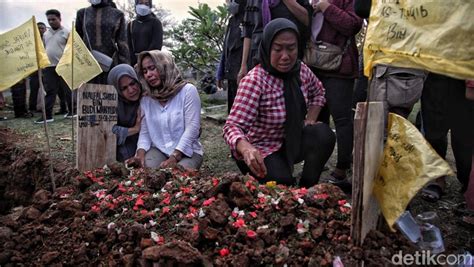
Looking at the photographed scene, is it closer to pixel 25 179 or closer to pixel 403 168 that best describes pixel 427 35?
pixel 403 168

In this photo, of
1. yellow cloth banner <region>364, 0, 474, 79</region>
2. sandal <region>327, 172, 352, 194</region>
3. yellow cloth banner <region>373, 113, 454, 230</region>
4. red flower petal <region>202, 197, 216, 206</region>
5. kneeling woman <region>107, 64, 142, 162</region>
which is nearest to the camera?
yellow cloth banner <region>364, 0, 474, 79</region>

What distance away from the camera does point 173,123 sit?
3465mm

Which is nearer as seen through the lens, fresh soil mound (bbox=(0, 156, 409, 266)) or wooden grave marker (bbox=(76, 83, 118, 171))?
fresh soil mound (bbox=(0, 156, 409, 266))

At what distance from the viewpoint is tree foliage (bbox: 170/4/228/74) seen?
6.80 metres

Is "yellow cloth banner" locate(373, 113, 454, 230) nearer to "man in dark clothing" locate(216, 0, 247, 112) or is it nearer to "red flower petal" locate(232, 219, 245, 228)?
"red flower petal" locate(232, 219, 245, 228)

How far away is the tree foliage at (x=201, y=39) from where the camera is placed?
680 cm

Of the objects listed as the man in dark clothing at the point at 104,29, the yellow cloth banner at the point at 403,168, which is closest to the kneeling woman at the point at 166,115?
the man in dark clothing at the point at 104,29

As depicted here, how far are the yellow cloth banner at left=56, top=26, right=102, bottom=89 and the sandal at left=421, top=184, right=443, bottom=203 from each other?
114 inches

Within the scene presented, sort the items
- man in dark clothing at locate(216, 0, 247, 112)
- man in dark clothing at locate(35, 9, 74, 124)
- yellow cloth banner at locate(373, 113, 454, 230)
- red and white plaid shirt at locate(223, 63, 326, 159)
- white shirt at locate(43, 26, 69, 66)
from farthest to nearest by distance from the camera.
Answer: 1. white shirt at locate(43, 26, 69, 66)
2. man in dark clothing at locate(35, 9, 74, 124)
3. man in dark clothing at locate(216, 0, 247, 112)
4. red and white plaid shirt at locate(223, 63, 326, 159)
5. yellow cloth banner at locate(373, 113, 454, 230)

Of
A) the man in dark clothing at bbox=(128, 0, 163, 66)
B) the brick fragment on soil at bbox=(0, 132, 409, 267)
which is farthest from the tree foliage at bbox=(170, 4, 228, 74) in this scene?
the brick fragment on soil at bbox=(0, 132, 409, 267)

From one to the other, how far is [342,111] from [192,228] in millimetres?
1802

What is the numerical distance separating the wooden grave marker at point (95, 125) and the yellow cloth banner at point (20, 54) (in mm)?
424

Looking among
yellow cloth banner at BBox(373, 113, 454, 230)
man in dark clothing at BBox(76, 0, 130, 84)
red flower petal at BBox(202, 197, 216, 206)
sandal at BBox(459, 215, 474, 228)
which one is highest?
man in dark clothing at BBox(76, 0, 130, 84)

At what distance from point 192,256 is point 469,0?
132 cm
